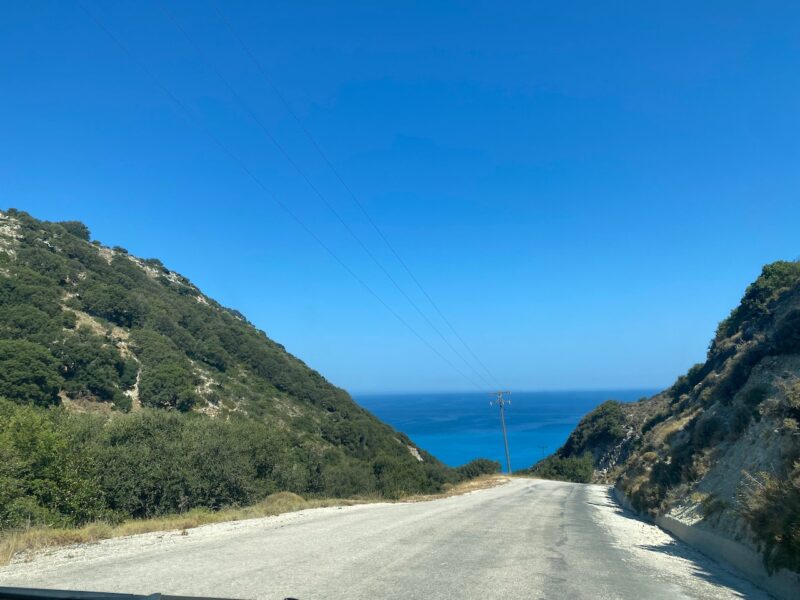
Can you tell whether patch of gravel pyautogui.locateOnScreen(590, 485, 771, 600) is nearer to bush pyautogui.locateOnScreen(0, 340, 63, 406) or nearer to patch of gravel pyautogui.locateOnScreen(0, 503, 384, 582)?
patch of gravel pyautogui.locateOnScreen(0, 503, 384, 582)

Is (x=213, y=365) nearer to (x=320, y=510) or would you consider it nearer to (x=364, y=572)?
(x=320, y=510)

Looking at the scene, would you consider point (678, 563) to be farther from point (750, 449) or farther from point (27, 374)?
point (27, 374)

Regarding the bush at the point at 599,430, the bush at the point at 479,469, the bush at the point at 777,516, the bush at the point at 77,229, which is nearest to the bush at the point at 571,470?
the bush at the point at 599,430

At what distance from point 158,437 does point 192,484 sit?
10.2 ft

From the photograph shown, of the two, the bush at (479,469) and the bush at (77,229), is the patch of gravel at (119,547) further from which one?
the bush at (77,229)

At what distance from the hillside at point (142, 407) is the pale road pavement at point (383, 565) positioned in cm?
493

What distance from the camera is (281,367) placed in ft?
212

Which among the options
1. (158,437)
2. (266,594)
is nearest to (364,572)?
(266,594)

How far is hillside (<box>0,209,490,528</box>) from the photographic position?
52.0 feet

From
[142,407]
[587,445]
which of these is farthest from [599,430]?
[142,407]

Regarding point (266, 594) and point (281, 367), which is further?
point (281, 367)

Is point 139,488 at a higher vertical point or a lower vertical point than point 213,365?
lower

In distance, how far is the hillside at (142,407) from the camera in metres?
15.9

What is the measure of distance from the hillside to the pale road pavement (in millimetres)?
4932
